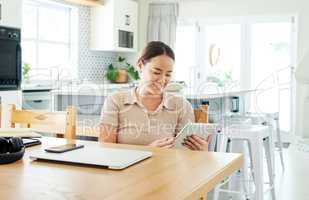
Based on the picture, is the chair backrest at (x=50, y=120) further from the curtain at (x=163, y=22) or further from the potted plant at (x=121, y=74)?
the curtain at (x=163, y=22)

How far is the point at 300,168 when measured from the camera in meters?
4.49

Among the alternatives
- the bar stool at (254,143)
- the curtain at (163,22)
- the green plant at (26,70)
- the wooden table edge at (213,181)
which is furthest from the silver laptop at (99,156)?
the curtain at (163,22)

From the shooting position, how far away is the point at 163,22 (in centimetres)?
651

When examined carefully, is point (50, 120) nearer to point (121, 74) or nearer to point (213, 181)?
point (213, 181)

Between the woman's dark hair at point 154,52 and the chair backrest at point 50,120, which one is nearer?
the chair backrest at point 50,120

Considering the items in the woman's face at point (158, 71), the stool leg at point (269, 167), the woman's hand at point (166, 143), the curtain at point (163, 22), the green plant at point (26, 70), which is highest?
the curtain at point (163, 22)

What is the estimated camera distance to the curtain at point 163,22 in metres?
6.38

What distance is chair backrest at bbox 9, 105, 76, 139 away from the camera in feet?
6.06

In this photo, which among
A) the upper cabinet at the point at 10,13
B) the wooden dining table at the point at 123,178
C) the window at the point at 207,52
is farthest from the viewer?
the window at the point at 207,52

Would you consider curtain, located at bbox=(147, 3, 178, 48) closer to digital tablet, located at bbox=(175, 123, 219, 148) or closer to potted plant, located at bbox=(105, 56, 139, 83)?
potted plant, located at bbox=(105, 56, 139, 83)

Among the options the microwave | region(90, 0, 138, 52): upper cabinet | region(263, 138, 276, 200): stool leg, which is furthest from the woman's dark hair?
the microwave

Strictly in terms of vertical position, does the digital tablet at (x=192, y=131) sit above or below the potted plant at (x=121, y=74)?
below

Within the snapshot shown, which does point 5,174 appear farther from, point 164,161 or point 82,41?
point 82,41

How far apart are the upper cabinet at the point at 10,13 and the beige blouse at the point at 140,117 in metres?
2.02
